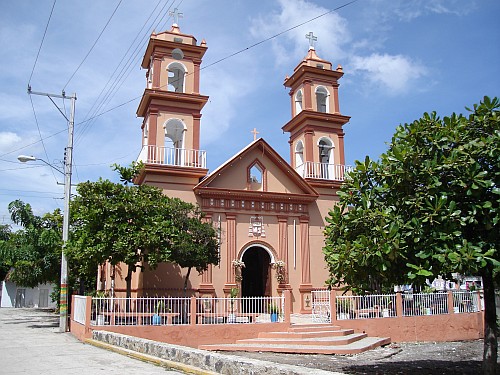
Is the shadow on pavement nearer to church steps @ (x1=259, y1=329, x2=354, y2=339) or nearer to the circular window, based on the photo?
church steps @ (x1=259, y1=329, x2=354, y2=339)

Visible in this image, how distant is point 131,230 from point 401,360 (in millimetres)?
8714

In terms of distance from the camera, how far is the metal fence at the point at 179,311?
14656 mm

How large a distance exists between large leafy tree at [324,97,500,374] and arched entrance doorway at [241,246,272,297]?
11748 millimetres

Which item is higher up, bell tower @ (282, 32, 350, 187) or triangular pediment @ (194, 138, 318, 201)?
bell tower @ (282, 32, 350, 187)

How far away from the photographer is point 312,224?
22141 mm

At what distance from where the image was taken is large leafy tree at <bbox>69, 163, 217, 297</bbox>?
51.5 feet

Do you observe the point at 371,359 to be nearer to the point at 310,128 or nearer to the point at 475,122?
the point at 475,122

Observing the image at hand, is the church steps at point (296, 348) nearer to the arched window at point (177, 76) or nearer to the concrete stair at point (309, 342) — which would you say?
the concrete stair at point (309, 342)

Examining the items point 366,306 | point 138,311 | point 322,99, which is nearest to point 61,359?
point 138,311

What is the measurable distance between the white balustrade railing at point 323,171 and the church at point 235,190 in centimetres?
5

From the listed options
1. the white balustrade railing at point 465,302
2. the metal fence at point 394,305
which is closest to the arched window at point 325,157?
the metal fence at point 394,305

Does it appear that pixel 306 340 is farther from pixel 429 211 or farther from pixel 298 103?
pixel 298 103

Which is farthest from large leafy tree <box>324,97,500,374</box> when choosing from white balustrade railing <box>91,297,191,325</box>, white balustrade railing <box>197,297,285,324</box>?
white balustrade railing <box>91,297,191,325</box>

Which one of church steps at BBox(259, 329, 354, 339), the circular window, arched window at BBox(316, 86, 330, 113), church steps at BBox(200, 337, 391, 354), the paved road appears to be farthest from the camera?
arched window at BBox(316, 86, 330, 113)
